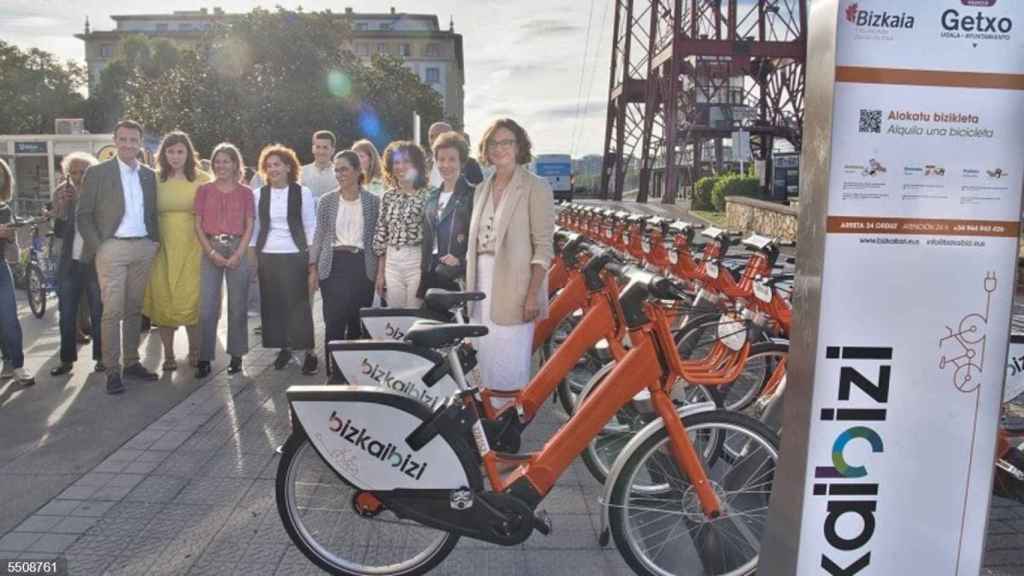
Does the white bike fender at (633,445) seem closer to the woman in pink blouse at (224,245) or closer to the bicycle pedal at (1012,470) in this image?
the bicycle pedal at (1012,470)

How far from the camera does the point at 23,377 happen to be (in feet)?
19.6

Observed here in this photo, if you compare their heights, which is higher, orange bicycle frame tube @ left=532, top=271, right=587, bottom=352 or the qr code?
the qr code

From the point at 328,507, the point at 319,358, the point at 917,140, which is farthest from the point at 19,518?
the point at 917,140

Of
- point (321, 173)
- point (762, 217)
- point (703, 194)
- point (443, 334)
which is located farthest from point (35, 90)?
point (443, 334)

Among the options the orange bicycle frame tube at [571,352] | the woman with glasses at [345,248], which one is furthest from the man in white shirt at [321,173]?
the orange bicycle frame tube at [571,352]

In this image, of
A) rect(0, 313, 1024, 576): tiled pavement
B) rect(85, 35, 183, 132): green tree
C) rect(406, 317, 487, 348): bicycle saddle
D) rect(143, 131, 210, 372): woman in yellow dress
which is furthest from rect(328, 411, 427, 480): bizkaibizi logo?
rect(85, 35, 183, 132): green tree

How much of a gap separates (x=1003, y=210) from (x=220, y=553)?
3.12m

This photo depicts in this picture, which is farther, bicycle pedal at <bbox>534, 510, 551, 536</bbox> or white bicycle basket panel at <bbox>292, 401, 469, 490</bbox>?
bicycle pedal at <bbox>534, 510, 551, 536</bbox>

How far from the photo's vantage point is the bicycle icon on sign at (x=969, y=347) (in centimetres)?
221

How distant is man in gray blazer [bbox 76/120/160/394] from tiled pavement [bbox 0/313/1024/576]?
3.88 feet

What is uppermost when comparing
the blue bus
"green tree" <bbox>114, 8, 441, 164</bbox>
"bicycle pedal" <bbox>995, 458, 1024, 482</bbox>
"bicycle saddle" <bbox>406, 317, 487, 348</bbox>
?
"green tree" <bbox>114, 8, 441, 164</bbox>

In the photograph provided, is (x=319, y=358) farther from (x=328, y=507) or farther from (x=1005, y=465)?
(x=1005, y=465)

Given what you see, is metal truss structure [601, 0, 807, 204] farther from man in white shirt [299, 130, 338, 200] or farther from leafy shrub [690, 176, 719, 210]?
man in white shirt [299, 130, 338, 200]

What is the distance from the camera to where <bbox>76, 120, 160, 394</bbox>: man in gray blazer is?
18.9ft
